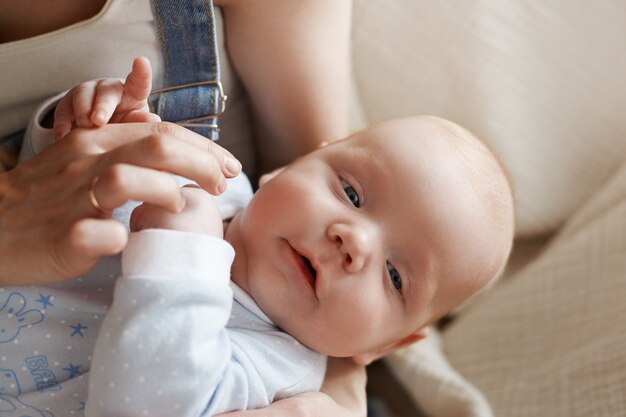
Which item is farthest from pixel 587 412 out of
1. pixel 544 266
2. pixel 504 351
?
pixel 544 266

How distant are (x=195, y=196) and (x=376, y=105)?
78cm

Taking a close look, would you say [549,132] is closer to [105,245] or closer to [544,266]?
[544,266]

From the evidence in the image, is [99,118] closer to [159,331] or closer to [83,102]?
[83,102]

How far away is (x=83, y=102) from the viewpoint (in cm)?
86

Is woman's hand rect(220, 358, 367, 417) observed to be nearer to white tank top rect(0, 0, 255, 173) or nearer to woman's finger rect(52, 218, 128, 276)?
woman's finger rect(52, 218, 128, 276)

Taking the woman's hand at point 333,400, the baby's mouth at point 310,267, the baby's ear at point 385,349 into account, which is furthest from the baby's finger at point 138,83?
the baby's ear at point 385,349

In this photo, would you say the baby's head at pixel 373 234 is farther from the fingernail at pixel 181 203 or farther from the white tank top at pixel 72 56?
the white tank top at pixel 72 56

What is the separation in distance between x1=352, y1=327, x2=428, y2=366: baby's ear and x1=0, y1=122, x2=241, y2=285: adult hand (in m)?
0.41

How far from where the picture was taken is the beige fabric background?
55.9 inches

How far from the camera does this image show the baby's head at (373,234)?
941 mm

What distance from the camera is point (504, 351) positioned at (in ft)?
4.76

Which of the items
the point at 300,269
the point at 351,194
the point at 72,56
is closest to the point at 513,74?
the point at 351,194

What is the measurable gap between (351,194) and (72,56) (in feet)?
1.34

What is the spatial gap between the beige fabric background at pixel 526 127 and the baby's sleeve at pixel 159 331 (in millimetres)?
680
